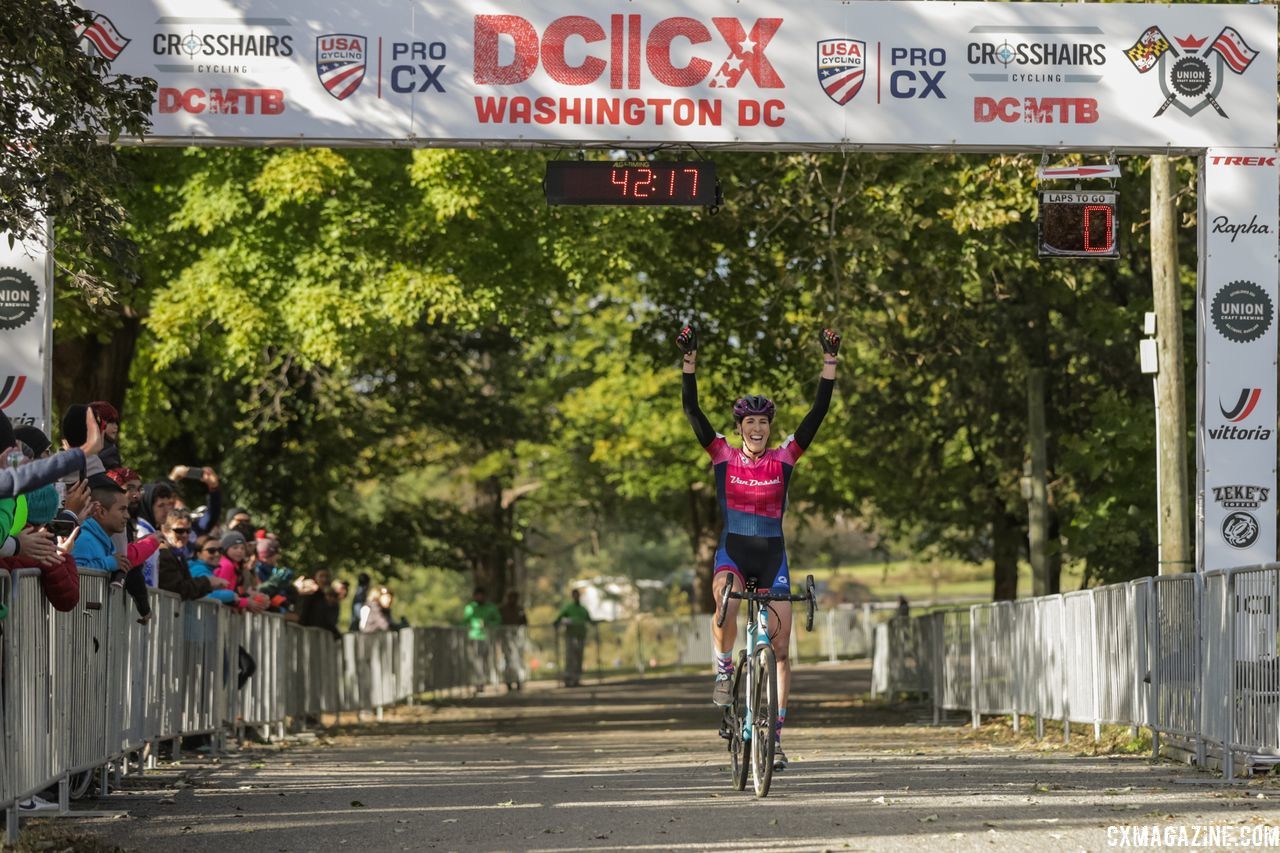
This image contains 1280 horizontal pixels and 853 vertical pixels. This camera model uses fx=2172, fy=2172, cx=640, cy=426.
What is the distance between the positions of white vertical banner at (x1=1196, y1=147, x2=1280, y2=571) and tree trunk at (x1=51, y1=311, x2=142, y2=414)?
13.7m

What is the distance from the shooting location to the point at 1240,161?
16.4 metres

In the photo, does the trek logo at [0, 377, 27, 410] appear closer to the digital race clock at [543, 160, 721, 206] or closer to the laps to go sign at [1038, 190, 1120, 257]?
the digital race clock at [543, 160, 721, 206]

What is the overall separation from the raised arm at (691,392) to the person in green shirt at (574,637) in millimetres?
31921

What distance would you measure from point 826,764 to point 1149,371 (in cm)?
555

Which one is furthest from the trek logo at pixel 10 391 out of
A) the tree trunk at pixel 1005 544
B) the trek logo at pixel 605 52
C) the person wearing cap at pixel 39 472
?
the tree trunk at pixel 1005 544

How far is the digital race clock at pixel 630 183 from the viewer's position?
16031mm

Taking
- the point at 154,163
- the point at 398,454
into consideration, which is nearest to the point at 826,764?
the point at 154,163

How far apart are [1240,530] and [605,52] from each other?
5924 millimetres

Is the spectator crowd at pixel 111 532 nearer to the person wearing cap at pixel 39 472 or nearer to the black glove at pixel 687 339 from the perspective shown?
the person wearing cap at pixel 39 472

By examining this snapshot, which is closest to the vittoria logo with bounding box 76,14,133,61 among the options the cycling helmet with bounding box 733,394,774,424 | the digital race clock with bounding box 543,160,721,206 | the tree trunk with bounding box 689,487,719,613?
the digital race clock with bounding box 543,160,721,206

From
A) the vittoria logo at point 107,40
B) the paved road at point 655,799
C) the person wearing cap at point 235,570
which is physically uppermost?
the vittoria logo at point 107,40

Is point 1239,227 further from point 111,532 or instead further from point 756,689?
point 111,532

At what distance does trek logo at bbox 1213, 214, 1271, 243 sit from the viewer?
53.4ft

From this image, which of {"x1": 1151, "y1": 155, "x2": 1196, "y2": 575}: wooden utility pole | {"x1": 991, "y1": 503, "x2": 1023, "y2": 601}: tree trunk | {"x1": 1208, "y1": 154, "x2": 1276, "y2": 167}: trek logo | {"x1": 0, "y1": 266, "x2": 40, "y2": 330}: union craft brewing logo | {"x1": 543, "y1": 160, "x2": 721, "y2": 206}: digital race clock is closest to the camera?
{"x1": 0, "y1": 266, "x2": 40, "y2": 330}: union craft brewing logo
